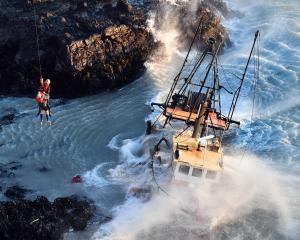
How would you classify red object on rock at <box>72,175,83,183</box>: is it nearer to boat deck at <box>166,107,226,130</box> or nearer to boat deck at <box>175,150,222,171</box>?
boat deck at <box>175,150,222,171</box>

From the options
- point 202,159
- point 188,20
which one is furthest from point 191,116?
point 188,20

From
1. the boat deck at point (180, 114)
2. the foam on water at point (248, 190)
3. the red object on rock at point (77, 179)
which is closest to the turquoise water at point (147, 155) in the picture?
the foam on water at point (248, 190)

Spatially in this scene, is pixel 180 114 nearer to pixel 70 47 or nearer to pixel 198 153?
pixel 198 153

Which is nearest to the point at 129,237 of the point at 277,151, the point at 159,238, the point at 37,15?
the point at 159,238

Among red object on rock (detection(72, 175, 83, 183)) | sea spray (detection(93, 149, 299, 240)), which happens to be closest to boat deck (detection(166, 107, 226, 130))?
sea spray (detection(93, 149, 299, 240))

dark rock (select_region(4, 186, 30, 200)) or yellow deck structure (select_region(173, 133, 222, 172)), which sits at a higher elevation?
yellow deck structure (select_region(173, 133, 222, 172))

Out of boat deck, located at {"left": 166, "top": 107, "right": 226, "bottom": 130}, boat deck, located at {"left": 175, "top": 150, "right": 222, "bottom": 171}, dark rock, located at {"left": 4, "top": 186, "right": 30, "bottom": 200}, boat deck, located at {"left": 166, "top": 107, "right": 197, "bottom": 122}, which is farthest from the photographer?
boat deck, located at {"left": 166, "top": 107, "right": 197, "bottom": 122}
